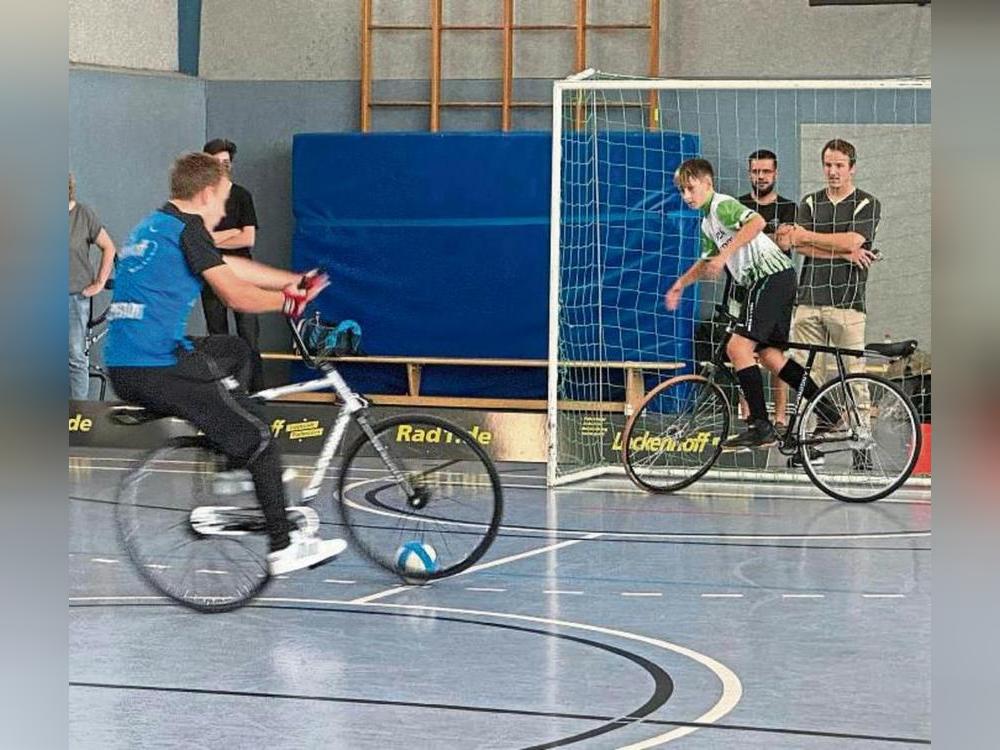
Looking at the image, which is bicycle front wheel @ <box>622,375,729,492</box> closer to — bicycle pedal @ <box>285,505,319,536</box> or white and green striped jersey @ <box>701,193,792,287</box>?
white and green striped jersey @ <box>701,193,792,287</box>

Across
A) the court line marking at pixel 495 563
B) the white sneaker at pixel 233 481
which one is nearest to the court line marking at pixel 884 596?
the court line marking at pixel 495 563

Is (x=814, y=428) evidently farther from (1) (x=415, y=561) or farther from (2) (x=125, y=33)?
(2) (x=125, y=33)

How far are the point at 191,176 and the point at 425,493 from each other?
5.05 feet

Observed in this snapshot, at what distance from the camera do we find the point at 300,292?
20.1 feet

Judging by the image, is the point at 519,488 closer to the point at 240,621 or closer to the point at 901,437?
the point at 901,437

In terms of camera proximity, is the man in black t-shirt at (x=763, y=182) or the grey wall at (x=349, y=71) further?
the grey wall at (x=349, y=71)

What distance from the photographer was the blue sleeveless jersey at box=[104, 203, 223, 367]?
19.6ft

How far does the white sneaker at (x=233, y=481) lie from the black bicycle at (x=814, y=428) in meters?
3.53

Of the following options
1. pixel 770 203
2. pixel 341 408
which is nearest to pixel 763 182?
pixel 770 203

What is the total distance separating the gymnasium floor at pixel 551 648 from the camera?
449 cm

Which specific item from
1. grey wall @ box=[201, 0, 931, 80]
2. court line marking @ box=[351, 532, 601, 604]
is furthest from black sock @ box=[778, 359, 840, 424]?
grey wall @ box=[201, 0, 931, 80]

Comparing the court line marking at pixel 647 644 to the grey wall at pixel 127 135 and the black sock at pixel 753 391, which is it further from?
the grey wall at pixel 127 135

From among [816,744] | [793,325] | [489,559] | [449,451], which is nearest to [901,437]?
[793,325]

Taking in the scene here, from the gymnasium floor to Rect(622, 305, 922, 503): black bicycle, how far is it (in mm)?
640
